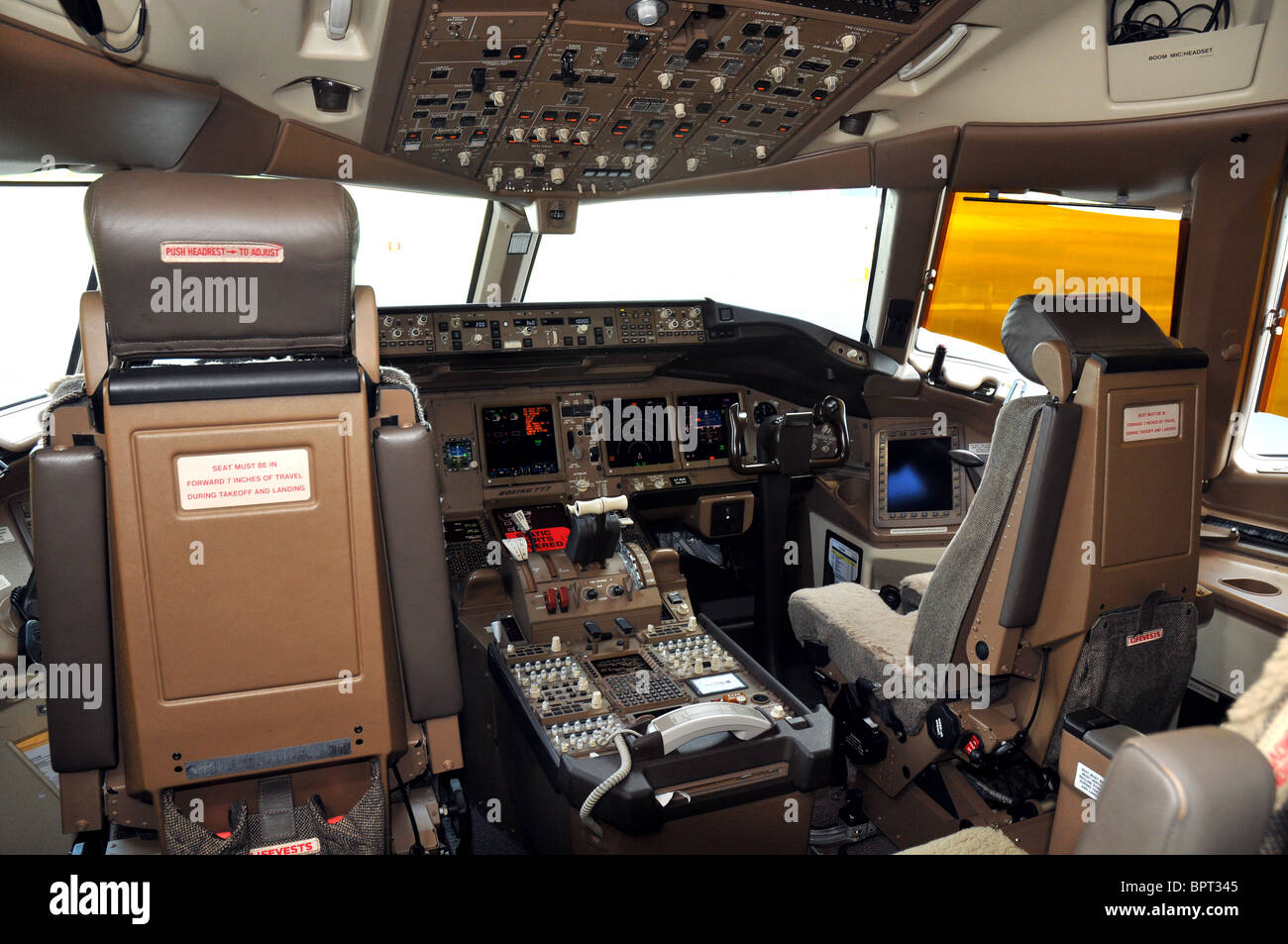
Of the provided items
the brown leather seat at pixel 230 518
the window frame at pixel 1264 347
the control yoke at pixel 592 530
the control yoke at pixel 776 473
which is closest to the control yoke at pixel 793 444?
the control yoke at pixel 776 473

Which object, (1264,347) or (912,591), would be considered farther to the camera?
(1264,347)

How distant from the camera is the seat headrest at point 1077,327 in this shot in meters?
1.96

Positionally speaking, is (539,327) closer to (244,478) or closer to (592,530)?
(592,530)

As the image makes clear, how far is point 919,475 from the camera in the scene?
12.8 feet

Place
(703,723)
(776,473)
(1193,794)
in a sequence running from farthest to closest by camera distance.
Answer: (776,473) → (703,723) → (1193,794)

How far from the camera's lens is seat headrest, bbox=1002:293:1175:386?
1.96m

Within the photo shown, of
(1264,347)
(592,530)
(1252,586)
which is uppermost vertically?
(1264,347)

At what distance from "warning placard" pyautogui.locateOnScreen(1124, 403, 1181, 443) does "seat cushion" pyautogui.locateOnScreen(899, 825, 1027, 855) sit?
125 cm

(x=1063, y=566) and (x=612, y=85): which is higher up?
(x=612, y=85)

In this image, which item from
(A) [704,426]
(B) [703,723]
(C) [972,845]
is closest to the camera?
(C) [972,845]

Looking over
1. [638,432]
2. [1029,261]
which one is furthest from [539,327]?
[1029,261]

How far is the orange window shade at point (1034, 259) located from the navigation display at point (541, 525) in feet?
6.31

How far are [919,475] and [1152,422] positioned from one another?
6.41 feet
